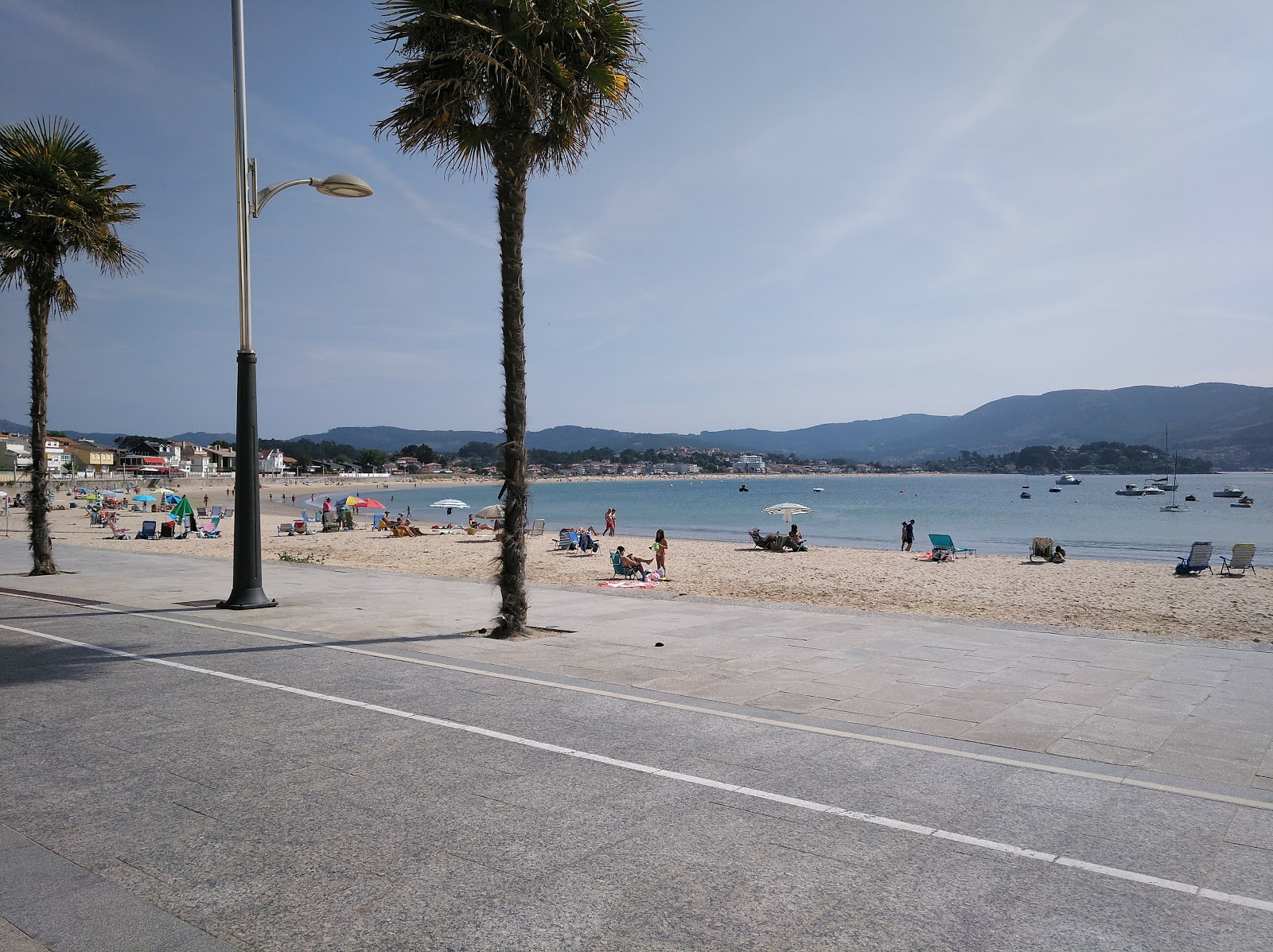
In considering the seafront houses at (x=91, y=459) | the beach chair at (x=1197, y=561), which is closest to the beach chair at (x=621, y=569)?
the beach chair at (x=1197, y=561)

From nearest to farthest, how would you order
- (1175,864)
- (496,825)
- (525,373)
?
1. (1175,864)
2. (496,825)
3. (525,373)

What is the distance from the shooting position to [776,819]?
4023mm

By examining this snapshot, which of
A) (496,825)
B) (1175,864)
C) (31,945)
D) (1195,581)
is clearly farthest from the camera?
(1195,581)

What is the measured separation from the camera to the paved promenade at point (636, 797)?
10.1 feet

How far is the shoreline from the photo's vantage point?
13602 mm

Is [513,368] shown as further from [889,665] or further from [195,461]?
[195,461]

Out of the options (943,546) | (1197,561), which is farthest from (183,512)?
(1197,561)

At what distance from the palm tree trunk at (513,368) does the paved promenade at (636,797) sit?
1204 mm

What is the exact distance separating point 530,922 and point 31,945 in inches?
68.7

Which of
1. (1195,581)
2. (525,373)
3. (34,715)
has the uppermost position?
(525,373)

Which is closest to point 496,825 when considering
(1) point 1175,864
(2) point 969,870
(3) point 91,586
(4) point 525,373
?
(2) point 969,870

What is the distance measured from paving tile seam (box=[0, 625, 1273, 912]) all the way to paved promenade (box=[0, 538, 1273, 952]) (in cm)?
2

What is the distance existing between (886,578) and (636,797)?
17.7 meters

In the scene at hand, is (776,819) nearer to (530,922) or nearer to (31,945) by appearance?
(530,922)
